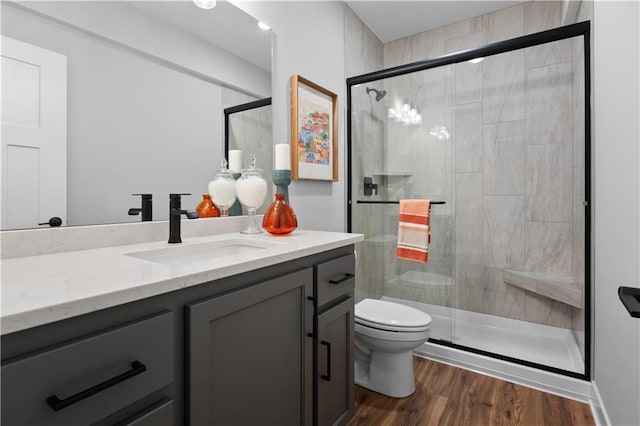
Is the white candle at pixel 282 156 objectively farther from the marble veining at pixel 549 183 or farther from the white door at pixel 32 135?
the marble veining at pixel 549 183

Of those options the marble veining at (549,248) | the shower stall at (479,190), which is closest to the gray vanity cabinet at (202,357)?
the shower stall at (479,190)

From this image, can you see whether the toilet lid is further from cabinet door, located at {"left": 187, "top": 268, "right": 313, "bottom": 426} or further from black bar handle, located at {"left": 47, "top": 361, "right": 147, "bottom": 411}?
black bar handle, located at {"left": 47, "top": 361, "right": 147, "bottom": 411}

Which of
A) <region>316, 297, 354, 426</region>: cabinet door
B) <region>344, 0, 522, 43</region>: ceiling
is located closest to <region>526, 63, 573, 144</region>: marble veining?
<region>344, 0, 522, 43</region>: ceiling

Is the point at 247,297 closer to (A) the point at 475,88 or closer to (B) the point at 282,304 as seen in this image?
(B) the point at 282,304

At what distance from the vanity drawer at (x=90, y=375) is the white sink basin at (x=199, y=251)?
0.45 metres

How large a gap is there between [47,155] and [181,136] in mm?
508

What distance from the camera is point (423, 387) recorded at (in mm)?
1890

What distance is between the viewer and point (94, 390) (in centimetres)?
60

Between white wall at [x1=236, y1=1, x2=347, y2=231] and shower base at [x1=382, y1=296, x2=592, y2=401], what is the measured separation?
38.0 inches

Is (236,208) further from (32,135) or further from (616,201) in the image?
(616,201)

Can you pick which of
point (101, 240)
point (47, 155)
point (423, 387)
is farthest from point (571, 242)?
point (47, 155)

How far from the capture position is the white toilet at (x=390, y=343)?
174cm

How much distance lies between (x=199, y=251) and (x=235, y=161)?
0.57 meters

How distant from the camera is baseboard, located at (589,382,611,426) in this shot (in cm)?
148
